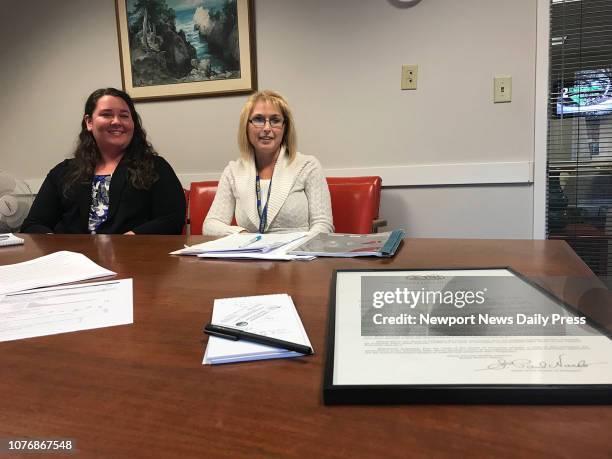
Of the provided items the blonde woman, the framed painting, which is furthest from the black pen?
the framed painting

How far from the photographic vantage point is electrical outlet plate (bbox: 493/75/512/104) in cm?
211

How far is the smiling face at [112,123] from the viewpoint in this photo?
199 cm

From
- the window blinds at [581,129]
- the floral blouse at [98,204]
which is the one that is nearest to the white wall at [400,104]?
the window blinds at [581,129]

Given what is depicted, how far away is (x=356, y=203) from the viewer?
6.43 ft

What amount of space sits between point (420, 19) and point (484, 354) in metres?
2.18

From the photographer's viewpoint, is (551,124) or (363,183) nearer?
(363,183)

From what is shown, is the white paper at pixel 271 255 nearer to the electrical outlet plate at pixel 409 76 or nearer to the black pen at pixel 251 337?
the black pen at pixel 251 337

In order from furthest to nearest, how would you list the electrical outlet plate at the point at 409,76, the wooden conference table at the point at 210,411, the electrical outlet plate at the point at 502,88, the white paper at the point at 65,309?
the electrical outlet plate at the point at 409,76, the electrical outlet plate at the point at 502,88, the white paper at the point at 65,309, the wooden conference table at the point at 210,411

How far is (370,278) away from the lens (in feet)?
2.28

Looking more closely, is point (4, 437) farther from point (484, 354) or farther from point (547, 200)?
point (547, 200)

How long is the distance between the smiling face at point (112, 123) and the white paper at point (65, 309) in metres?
1.39

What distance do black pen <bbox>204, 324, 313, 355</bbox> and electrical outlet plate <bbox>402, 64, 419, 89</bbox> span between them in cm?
201

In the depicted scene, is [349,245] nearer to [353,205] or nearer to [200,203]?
[353,205]

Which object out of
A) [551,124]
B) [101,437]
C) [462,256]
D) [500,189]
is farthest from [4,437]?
[551,124]
